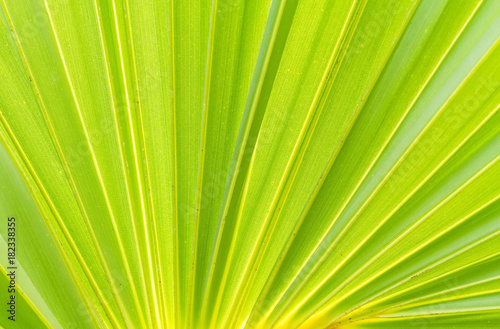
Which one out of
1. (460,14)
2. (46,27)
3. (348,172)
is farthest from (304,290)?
(46,27)

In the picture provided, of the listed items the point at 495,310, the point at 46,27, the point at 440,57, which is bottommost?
the point at 495,310

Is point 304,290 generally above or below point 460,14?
below

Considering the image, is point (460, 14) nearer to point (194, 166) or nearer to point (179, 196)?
point (194, 166)

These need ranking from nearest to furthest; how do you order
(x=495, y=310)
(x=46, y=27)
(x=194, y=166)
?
1. (x=46, y=27)
2. (x=194, y=166)
3. (x=495, y=310)

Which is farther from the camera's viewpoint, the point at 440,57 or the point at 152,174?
the point at 152,174

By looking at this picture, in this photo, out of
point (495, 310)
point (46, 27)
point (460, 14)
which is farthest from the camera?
point (495, 310)

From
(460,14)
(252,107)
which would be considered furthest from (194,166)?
(460,14)
